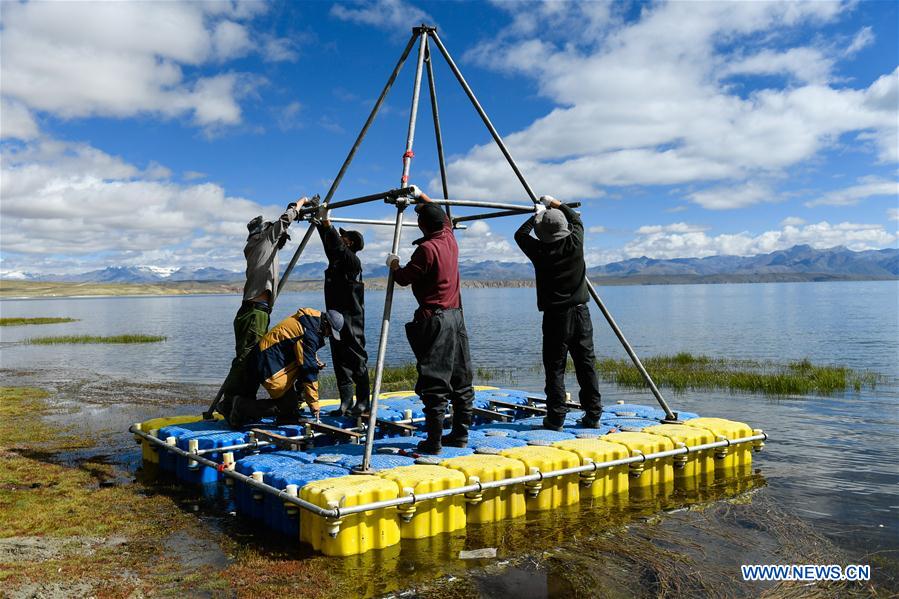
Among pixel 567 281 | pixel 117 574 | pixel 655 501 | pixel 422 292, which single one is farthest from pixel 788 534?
pixel 117 574

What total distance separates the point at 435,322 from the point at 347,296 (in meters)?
3.00

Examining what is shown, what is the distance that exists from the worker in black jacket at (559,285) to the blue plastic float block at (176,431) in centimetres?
558

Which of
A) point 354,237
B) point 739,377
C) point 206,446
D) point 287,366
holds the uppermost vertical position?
point 354,237

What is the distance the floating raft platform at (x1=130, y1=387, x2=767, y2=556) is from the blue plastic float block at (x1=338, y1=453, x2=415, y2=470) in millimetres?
26

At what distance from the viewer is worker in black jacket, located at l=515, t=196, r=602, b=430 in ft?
33.4

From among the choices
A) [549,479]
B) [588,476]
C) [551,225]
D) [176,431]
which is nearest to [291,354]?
[176,431]

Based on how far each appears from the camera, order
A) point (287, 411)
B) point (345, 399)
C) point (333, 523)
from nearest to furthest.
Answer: point (333, 523) → point (287, 411) → point (345, 399)

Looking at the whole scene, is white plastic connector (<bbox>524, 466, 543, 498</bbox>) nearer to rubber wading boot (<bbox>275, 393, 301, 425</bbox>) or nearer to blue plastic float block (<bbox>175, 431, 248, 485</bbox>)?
rubber wading boot (<bbox>275, 393, 301, 425</bbox>)

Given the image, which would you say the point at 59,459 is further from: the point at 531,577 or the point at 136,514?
the point at 531,577

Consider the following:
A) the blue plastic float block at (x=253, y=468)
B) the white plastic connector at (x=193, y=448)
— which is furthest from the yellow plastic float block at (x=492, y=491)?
the white plastic connector at (x=193, y=448)

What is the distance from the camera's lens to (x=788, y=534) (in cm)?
809

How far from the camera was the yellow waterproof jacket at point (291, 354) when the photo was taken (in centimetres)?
1011

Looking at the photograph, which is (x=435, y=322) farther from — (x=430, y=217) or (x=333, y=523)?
(x=333, y=523)

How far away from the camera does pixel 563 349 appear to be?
1021 cm
